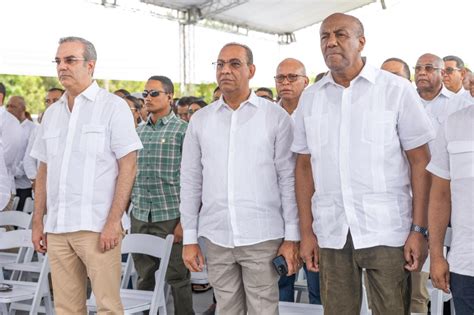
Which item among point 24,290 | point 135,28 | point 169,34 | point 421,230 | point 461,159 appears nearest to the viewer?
point 461,159

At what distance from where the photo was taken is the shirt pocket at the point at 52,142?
3.28m

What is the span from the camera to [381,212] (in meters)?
2.43

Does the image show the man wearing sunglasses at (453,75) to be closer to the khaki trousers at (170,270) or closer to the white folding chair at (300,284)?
the white folding chair at (300,284)

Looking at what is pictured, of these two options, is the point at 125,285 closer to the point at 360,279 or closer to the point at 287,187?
the point at 287,187

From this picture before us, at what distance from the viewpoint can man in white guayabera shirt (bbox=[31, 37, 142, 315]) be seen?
319 centimetres

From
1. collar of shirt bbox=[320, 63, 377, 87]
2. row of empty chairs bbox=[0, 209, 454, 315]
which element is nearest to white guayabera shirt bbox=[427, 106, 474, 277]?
collar of shirt bbox=[320, 63, 377, 87]

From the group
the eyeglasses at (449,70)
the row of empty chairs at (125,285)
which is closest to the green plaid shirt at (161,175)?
the row of empty chairs at (125,285)

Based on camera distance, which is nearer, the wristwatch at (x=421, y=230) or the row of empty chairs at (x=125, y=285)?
the wristwatch at (x=421, y=230)

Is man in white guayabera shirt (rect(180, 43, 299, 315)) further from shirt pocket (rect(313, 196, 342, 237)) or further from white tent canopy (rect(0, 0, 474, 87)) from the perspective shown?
white tent canopy (rect(0, 0, 474, 87))

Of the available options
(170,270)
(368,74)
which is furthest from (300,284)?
(368,74)

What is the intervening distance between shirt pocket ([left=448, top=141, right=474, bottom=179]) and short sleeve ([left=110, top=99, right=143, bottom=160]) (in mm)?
1655

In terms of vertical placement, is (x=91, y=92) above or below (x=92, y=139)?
above

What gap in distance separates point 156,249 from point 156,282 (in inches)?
8.4

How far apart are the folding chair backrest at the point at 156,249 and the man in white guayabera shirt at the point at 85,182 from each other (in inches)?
13.8
